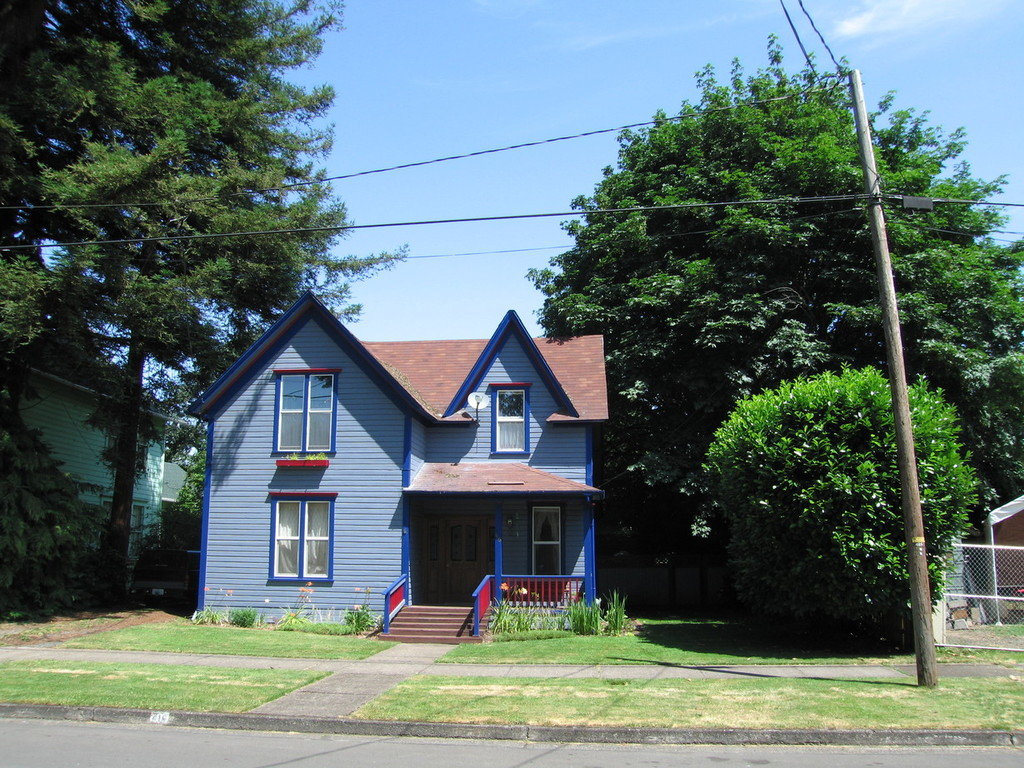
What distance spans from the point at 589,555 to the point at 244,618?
27.1 ft

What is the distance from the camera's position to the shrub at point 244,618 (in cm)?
1881

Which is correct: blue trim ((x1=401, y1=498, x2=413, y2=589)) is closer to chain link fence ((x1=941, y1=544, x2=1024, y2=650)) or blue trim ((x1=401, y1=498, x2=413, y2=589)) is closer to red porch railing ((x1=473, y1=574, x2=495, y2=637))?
red porch railing ((x1=473, y1=574, x2=495, y2=637))

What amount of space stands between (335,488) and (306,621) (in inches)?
125

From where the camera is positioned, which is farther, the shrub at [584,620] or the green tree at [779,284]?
the green tree at [779,284]

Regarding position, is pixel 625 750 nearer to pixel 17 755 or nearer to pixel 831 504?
pixel 17 755

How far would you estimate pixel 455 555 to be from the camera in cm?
2119

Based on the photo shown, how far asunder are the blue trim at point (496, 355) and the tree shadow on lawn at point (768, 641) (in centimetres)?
613

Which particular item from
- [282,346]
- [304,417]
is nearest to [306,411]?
[304,417]

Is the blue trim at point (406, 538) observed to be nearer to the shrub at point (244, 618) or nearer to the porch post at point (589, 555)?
the shrub at point (244, 618)

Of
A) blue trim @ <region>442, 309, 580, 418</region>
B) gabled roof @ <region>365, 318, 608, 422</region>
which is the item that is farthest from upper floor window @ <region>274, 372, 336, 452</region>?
blue trim @ <region>442, 309, 580, 418</region>

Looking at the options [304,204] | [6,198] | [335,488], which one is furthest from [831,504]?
[6,198]

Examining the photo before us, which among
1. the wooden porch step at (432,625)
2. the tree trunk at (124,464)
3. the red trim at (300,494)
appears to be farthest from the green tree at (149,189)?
the wooden porch step at (432,625)

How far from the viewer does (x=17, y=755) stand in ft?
27.2

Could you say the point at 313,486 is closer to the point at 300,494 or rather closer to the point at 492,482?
the point at 300,494
